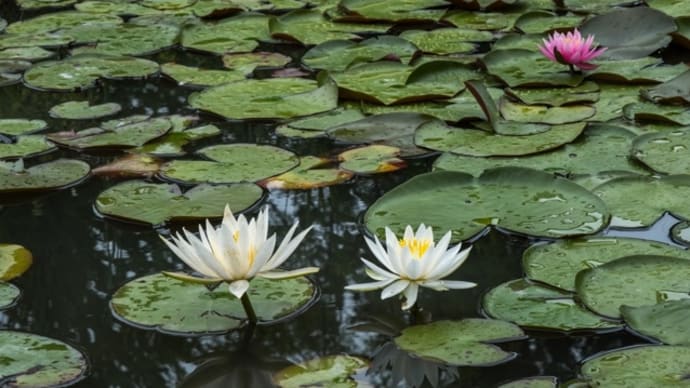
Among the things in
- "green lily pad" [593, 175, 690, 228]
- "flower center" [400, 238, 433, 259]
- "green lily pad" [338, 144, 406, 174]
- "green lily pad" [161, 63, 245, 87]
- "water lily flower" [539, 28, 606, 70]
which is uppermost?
"water lily flower" [539, 28, 606, 70]

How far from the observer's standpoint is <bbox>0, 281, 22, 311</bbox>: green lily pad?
2340 mm

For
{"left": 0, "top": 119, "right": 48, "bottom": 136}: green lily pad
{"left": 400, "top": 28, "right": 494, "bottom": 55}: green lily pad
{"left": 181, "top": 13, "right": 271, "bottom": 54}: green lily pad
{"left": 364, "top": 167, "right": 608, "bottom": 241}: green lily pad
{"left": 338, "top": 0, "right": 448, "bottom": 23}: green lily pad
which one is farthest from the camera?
{"left": 338, "top": 0, "right": 448, "bottom": 23}: green lily pad

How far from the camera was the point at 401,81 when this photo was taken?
3820 mm

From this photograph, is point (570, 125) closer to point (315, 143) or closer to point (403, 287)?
point (315, 143)

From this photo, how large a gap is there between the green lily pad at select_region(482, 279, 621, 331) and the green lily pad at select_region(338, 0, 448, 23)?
8.24 feet

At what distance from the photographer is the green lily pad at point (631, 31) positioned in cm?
398

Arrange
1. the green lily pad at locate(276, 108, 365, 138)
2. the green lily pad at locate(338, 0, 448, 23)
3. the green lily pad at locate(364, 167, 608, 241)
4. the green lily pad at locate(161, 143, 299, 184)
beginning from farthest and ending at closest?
the green lily pad at locate(338, 0, 448, 23) → the green lily pad at locate(276, 108, 365, 138) → the green lily pad at locate(161, 143, 299, 184) → the green lily pad at locate(364, 167, 608, 241)

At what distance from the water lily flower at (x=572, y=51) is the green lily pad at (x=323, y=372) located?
191cm

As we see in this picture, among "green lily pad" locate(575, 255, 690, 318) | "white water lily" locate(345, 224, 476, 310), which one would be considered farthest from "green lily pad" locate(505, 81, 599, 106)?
"white water lily" locate(345, 224, 476, 310)

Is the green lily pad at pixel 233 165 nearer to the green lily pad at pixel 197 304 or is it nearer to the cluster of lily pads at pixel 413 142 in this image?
the cluster of lily pads at pixel 413 142

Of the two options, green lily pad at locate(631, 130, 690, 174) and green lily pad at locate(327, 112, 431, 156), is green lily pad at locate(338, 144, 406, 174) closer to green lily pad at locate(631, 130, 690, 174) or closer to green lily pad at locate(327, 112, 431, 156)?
green lily pad at locate(327, 112, 431, 156)

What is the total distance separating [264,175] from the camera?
9.88ft

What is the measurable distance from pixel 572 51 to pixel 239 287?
6.39 ft

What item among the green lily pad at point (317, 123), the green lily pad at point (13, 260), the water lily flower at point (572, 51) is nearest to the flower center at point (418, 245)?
the green lily pad at point (13, 260)
